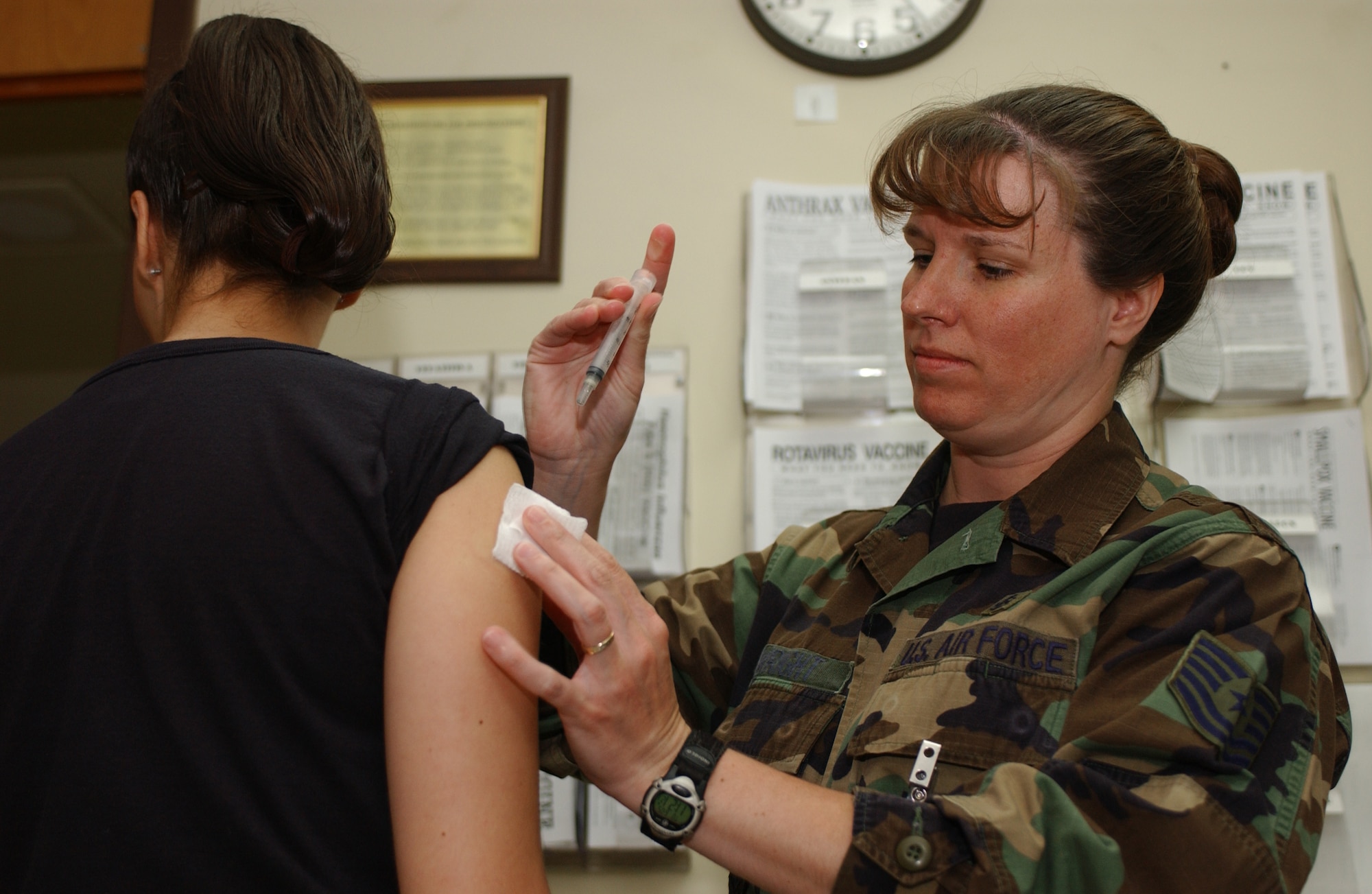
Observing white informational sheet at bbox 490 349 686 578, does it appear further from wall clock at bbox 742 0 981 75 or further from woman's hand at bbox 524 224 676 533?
wall clock at bbox 742 0 981 75

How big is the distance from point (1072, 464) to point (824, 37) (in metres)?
1.08

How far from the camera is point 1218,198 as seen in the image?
1.16 m

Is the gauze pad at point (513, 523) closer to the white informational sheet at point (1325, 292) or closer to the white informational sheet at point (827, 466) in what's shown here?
the white informational sheet at point (827, 466)

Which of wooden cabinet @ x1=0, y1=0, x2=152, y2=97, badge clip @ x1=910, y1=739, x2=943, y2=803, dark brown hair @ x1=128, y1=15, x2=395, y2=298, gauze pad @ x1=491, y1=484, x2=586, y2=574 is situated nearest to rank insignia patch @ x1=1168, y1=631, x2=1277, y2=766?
badge clip @ x1=910, y1=739, x2=943, y2=803

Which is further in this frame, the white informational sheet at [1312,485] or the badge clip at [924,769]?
the white informational sheet at [1312,485]

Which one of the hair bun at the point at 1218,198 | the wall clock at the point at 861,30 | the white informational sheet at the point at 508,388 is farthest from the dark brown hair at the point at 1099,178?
the white informational sheet at the point at 508,388

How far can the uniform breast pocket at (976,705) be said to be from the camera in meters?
0.90

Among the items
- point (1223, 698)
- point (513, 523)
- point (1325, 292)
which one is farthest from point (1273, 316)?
point (513, 523)

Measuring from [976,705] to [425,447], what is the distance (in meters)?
0.54

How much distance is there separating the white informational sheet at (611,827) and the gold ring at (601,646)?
84cm

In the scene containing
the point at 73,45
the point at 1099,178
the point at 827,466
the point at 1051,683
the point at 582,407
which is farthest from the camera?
the point at 73,45

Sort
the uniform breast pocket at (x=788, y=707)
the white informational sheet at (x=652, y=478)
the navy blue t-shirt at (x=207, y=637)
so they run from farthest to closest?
1. the white informational sheet at (x=652, y=478)
2. the uniform breast pocket at (x=788, y=707)
3. the navy blue t-shirt at (x=207, y=637)

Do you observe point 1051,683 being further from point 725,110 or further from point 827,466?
point 725,110

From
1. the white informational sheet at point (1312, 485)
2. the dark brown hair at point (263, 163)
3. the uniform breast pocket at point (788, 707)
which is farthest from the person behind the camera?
the white informational sheet at point (1312, 485)
